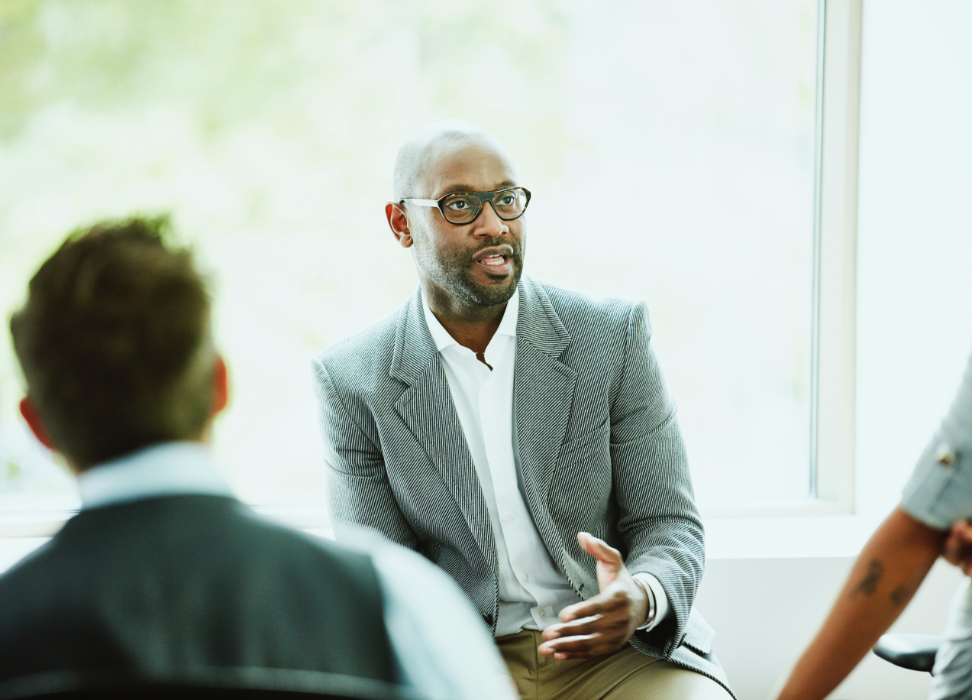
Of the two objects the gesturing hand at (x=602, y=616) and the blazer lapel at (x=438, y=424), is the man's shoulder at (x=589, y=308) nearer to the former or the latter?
the blazer lapel at (x=438, y=424)

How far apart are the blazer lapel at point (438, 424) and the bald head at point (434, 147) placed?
339mm

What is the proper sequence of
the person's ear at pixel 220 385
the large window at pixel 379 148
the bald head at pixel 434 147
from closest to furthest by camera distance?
1. the person's ear at pixel 220 385
2. the bald head at pixel 434 147
3. the large window at pixel 379 148

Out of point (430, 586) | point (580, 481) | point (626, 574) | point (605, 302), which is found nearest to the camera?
point (430, 586)

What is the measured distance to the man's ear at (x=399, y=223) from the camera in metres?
1.88

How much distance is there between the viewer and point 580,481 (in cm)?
167

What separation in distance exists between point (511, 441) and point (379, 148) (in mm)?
996

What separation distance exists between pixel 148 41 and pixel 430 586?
201 cm

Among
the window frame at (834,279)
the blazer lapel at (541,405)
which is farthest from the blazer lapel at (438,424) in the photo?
the window frame at (834,279)

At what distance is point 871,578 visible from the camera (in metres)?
1.06

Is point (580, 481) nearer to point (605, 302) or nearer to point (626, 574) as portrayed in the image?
point (626, 574)

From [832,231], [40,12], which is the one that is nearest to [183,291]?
[40,12]

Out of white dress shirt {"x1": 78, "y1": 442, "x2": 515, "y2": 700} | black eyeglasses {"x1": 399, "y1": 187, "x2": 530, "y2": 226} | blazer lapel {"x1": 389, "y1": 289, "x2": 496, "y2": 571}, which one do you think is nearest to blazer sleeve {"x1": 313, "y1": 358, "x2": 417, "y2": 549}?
blazer lapel {"x1": 389, "y1": 289, "x2": 496, "y2": 571}

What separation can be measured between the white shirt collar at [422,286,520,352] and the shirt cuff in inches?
22.9

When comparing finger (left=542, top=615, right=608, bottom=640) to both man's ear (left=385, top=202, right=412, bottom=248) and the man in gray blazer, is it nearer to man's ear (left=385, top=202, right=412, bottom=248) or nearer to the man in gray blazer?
the man in gray blazer
